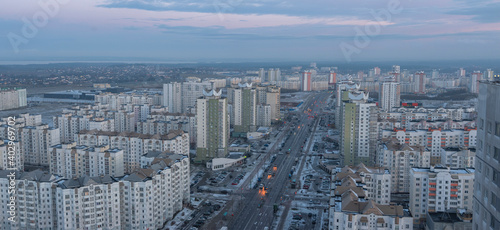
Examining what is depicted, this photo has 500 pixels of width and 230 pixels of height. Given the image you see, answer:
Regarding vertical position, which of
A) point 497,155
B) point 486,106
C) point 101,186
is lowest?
point 101,186

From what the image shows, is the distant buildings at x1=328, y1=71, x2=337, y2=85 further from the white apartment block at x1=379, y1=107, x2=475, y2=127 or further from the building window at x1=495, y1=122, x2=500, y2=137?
the building window at x1=495, y1=122, x2=500, y2=137

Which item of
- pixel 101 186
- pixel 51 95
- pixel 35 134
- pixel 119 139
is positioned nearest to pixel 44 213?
pixel 101 186

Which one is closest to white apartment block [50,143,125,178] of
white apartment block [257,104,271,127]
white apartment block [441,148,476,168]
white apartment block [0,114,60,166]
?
white apartment block [0,114,60,166]

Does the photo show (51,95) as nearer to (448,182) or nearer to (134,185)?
(134,185)

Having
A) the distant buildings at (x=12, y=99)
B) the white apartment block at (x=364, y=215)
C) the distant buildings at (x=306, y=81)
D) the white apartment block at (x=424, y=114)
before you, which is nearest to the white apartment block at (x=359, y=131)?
the white apartment block at (x=364, y=215)

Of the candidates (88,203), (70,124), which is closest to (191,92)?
(70,124)

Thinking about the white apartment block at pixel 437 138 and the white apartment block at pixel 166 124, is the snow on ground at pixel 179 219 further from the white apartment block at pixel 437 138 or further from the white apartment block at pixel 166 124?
the white apartment block at pixel 437 138

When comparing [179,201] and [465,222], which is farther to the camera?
[179,201]
